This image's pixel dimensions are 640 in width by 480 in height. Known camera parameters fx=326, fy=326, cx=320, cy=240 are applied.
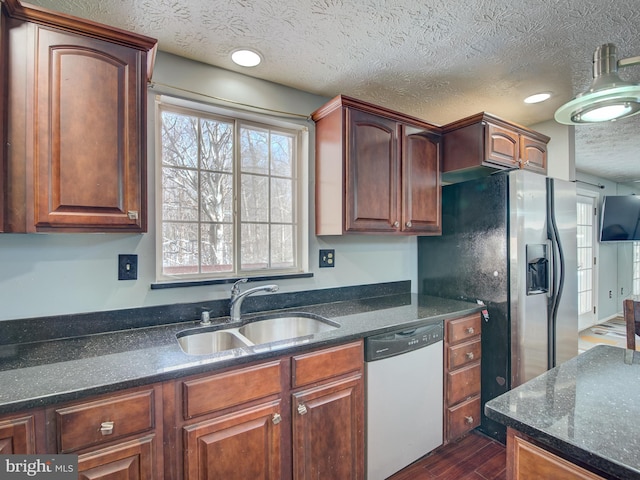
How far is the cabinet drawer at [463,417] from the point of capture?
6.73 feet

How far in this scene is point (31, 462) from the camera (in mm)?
974

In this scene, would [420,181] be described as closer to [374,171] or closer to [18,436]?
[374,171]

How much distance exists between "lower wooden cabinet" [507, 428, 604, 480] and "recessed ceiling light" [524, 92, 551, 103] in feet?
7.47

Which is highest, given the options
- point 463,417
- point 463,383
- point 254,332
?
point 254,332

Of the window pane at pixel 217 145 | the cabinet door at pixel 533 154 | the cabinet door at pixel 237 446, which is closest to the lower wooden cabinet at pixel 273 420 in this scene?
the cabinet door at pixel 237 446

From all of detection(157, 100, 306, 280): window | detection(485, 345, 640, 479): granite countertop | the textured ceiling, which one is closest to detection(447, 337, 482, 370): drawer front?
detection(485, 345, 640, 479): granite countertop

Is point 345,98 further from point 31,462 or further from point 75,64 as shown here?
point 31,462

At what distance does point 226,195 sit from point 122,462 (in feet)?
4.52

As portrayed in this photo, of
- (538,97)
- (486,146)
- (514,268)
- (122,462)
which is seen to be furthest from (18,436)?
(538,97)

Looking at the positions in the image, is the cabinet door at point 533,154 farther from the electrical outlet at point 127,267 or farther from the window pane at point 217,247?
the electrical outlet at point 127,267

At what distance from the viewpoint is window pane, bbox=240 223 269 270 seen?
2.08m

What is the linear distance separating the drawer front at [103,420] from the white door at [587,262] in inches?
223

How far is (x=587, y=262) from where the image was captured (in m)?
4.89

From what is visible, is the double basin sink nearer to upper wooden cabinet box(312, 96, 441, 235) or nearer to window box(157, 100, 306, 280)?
window box(157, 100, 306, 280)
